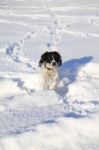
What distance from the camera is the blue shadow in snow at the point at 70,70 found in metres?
6.75

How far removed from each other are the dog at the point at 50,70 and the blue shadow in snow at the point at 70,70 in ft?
0.57

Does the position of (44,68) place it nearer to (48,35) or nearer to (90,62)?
(90,62)

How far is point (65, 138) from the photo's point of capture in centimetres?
438

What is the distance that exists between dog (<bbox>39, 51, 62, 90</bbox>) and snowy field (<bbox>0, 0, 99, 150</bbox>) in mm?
156

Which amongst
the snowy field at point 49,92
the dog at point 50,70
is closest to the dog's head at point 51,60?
the dog at point 50,70

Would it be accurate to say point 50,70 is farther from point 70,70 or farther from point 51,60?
point 70,70

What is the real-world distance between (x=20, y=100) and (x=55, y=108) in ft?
1.96

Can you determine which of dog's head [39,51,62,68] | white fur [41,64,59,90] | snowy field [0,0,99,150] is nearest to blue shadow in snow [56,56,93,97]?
snowy field [0,0,99,150]

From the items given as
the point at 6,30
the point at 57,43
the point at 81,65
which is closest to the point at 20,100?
the point at 81,65

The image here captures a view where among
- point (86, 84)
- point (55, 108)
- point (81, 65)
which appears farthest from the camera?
point (81, 65)

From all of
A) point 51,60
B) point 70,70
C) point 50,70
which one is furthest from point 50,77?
point 70,70

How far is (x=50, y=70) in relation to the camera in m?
6.82

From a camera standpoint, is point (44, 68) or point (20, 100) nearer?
point (20, 100)

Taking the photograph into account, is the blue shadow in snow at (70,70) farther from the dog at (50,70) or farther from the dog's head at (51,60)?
the dog's head at (51,60)
